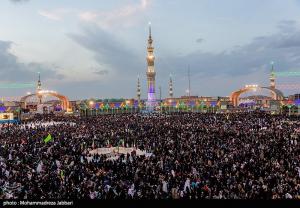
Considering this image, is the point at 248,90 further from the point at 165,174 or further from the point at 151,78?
the point at 165,174

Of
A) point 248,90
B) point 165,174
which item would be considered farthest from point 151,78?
point 165,174

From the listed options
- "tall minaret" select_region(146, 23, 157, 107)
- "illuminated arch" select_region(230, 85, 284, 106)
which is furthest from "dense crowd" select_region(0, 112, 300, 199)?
"tall minaret" select_region(146, 23, 157, 107)

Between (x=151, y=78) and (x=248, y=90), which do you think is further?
(x=151, y=78)

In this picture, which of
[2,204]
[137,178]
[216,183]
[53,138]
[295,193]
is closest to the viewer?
[2,204]

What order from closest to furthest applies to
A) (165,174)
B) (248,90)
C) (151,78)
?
(165,174) → (248,90) → (151,78)

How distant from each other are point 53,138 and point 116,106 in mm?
76866

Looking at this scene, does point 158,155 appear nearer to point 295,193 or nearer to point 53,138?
point 295,193

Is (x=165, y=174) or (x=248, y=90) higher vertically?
(x=248, y=90)

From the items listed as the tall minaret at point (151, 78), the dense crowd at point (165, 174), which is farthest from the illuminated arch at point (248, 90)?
the dense crowd at point (165, 174)

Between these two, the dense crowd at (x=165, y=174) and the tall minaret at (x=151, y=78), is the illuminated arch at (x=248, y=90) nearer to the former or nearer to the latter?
the tall minaret at (x=151, y=78)

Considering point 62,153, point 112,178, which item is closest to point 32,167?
point 62,153

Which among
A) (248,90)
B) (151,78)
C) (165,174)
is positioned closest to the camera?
(165,174)

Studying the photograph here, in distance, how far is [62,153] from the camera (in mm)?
18469

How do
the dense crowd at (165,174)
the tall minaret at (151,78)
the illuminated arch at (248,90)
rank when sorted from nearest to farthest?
the dense crowd at (165,174)
the illuminated arch at (248,90)
the tall minaret at (151,78)
